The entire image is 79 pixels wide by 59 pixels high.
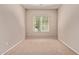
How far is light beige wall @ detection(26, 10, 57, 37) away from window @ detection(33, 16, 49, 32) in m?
0.18

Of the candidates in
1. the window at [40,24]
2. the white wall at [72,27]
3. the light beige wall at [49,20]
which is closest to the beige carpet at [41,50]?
the white wall at [72,27]

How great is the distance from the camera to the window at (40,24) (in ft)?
22.4

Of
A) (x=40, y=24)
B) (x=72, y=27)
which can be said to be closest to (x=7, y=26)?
(x=72, y=27)

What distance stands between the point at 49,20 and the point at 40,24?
2.17 feet

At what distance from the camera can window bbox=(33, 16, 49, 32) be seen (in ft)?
22.4

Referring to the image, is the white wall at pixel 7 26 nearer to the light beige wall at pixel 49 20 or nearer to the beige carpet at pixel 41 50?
the beige carpet at pixel 41 50

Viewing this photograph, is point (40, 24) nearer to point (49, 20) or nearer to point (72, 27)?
point (49, 20)

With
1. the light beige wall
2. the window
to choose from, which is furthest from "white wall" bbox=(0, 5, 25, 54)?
the window

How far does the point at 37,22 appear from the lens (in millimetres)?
6922

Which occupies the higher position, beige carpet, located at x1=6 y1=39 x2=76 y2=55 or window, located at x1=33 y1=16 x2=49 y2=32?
window, located at x1=33 y1=16 x2=49 y2=32

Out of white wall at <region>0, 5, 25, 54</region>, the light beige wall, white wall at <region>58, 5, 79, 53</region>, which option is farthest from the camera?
the light beige wall

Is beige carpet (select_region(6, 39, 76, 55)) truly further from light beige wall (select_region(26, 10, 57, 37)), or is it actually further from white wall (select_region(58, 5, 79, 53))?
light beige wall (select_region(26, 10, 57, 37))

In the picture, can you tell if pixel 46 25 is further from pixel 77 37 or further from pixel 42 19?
pixel 77 37
